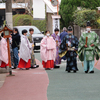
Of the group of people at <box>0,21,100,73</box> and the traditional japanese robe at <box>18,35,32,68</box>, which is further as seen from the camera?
the traditional japanese robe at <box>18,35,32,68</box>

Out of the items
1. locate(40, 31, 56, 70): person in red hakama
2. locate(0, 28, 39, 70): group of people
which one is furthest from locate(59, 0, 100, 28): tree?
locate(40, 31, 56, 70): person in red hakama

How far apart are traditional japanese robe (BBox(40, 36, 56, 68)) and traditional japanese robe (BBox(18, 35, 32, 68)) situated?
0.55 m

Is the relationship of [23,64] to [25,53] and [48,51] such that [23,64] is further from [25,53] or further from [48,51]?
[48,51]

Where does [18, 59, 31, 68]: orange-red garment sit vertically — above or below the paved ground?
below

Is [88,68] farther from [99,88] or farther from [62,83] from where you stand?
[99,88]

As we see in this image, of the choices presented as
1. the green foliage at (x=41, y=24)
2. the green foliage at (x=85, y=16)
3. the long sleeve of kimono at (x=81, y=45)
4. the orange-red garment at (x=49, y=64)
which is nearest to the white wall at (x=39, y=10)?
the green foliage at (x=41, y=24)

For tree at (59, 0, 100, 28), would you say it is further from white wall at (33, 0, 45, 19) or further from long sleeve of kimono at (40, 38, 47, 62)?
long sleeve of kimono at (40, 38, 47, 62)

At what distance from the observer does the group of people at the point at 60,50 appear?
1256cm

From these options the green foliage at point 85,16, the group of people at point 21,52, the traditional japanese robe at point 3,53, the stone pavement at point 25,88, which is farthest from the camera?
the green foliage at point 85,16

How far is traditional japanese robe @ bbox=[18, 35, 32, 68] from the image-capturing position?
1438 centimetres

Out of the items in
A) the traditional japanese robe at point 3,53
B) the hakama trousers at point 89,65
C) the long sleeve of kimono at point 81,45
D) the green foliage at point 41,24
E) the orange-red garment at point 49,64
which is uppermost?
the long sleeve of kimono at point 81,45

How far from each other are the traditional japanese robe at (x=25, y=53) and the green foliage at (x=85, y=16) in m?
15.8

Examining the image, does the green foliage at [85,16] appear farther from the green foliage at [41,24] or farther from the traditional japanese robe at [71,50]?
the traditional japanese robe at [71,50]

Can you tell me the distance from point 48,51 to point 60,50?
145cm
